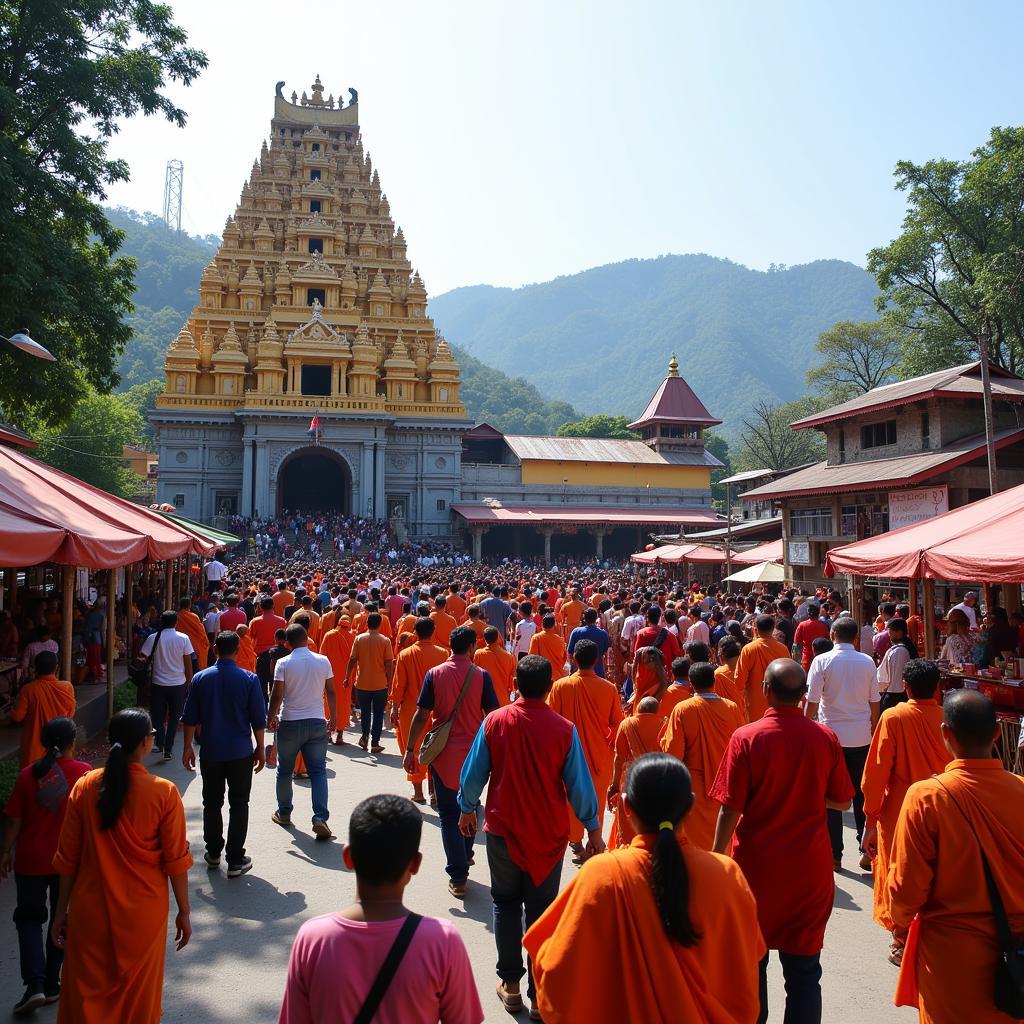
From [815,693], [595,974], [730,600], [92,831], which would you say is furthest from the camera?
[730,600]

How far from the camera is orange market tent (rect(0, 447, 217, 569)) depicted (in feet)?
23.0

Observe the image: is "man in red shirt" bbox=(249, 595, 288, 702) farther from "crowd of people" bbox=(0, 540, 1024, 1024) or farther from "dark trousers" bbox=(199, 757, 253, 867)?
"dark trousers" bbox=(199, 757, 253, 867)

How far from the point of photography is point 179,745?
10.6 metres

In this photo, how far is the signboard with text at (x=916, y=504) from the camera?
1986 centimetres

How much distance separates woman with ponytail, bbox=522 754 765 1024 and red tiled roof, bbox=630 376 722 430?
4838 centimetres

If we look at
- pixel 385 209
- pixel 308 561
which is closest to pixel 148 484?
pixel 385 209

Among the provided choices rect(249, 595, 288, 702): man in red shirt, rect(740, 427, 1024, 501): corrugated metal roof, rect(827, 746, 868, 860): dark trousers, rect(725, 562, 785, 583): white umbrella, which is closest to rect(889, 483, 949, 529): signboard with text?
rect(740, 427, 1024, 501): corrugated metal roof

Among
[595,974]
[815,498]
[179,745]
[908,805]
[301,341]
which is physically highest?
[301,341]

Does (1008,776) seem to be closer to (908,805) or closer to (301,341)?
(908,805)

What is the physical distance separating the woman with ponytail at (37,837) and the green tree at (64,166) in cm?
1140

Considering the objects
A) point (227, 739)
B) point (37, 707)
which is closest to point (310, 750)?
point (227, 739)

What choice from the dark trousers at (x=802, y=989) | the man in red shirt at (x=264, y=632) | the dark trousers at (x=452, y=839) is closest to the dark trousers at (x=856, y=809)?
the dark trousers at (x=802, y=989)

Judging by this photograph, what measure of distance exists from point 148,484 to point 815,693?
67.8 metres

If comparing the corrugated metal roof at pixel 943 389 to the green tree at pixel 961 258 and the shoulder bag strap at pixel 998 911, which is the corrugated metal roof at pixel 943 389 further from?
the shoulder bag strap at pixel 998 911
